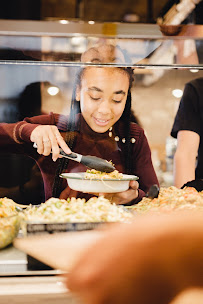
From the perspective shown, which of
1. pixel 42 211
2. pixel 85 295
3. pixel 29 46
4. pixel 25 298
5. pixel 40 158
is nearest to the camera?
pixel 85 295

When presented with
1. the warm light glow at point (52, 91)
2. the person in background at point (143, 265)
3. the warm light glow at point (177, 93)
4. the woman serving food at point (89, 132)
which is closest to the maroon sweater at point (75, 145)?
the woman serving food at point (89, 132)

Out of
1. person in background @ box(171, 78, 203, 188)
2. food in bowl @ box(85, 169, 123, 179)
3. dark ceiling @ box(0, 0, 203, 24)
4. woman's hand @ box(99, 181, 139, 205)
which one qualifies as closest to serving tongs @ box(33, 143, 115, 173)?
food in bowl @ box(85, 169, 123, 179)

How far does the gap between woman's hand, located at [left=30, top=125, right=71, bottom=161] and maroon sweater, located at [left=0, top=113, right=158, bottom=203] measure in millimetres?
22

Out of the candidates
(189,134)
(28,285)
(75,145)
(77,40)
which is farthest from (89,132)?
(28,285)

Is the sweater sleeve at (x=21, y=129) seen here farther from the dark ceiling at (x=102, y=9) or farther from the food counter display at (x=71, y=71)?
the dark ceiling at (x=102, y=9)

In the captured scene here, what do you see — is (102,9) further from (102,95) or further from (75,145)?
(75,145)

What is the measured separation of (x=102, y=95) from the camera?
1731 mm

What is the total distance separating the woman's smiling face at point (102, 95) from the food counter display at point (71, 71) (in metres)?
0.04

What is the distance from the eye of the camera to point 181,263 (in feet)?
2.20

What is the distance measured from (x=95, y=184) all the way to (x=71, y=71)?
1.87 ft

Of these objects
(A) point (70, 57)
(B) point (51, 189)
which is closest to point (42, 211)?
(B) point (51, 189)

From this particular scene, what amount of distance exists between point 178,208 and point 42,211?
62cm

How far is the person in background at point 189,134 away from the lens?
1.86m

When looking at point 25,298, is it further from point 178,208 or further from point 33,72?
point 33,72
